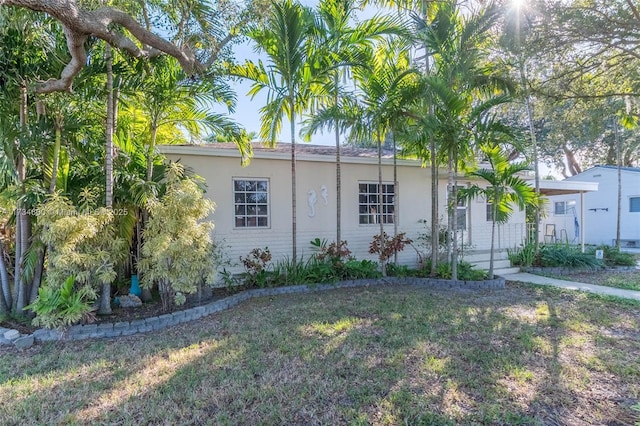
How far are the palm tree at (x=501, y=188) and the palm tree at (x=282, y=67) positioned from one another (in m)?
4.15

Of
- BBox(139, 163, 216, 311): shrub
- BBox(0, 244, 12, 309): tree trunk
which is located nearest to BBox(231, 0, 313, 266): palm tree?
BBox(139, 163, 216, 311): shrub

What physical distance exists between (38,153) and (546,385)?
7002mm

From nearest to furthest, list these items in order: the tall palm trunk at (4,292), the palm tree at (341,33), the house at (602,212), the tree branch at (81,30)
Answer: the tree branch at (81,30), the tall palm trunk at (4,292), the palm tree at (341,33), the house at (602,212)

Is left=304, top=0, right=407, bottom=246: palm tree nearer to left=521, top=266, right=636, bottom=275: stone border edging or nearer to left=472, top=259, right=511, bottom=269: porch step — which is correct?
left=472, top=259, right=511, bottom=269: porch step

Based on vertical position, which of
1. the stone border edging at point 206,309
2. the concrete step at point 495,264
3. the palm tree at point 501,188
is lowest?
the stone border edging at point 206,309

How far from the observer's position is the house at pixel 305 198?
26.2 feet

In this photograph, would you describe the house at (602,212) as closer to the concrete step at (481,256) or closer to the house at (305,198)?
the concrete step at (481,256)

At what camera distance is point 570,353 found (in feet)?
13.5

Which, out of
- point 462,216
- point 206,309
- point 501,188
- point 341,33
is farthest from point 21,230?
point 462,216

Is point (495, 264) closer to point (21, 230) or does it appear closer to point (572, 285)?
point (572, 285)

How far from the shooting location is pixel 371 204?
965 centimetres

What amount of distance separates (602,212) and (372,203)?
50.1ft

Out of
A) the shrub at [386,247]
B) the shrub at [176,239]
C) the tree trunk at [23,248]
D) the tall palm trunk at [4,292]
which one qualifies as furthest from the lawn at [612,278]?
the tall palm trunk at [4,292]

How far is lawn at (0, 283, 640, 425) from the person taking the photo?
2.89 metres
